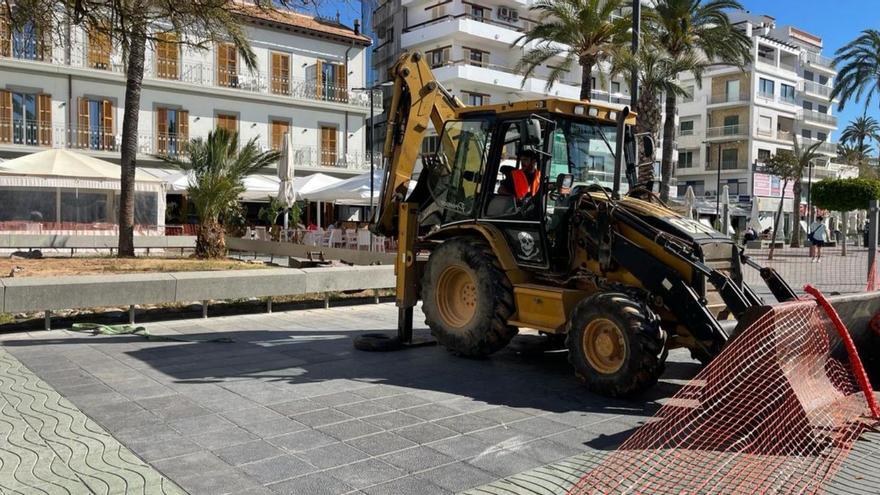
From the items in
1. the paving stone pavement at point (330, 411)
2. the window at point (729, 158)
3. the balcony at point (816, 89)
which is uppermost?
the balcony at point (816, 89)

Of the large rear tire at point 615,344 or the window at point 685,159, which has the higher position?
the window at point 685,159

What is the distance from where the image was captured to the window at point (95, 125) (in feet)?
103

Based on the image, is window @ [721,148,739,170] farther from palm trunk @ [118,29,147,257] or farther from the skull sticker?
the skull sticker

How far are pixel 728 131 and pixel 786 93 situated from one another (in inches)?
345

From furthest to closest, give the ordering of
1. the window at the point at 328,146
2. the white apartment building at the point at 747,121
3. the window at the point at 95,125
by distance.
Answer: the white apartment building at the point at 747,121, the window at the point at 328,146, the window at the point at 95,125

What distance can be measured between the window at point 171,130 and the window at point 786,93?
53.9 m

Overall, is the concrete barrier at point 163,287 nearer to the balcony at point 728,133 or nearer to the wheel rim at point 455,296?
the wheel rim at point 455,296

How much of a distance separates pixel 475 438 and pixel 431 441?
33 cm

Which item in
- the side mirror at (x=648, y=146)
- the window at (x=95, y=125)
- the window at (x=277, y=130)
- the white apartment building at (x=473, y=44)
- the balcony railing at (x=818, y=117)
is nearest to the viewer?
the side mirror at (x=648, y=146)

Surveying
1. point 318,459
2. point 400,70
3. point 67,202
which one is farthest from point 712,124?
point 318,459

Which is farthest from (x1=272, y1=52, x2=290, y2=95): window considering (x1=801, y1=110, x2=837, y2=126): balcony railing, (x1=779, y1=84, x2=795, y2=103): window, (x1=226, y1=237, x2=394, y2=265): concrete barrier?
(x1=801, y1=110, x2=837, y2=126): balcony railing

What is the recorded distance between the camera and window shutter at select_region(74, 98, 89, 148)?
103 feet

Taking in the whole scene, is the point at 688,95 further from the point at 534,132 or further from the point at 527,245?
the point at 534,132

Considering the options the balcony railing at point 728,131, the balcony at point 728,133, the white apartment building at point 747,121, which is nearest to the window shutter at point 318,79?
the white apartment building at point 747,121
